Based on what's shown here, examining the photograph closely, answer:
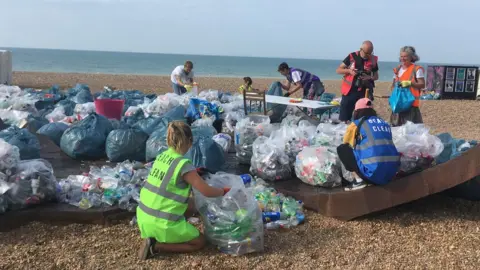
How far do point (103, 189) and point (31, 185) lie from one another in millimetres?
630

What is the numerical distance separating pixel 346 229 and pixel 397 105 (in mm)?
2412

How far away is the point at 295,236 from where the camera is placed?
13.6ft

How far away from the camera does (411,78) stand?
6.12 metres

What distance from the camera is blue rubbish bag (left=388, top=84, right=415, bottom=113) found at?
6105 millimetres

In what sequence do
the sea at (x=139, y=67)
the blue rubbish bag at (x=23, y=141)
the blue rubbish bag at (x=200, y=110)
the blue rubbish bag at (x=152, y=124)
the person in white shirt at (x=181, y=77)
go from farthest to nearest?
1. the sea at (x=139, y=67)
2. the person in white shirt at (x=181, y=77)
3. the blue rubbish bag at (x=200, y=110)
4. the blue rubbish bag at (x=152, y=124)
5. the blue rubbish bag at (x=23, y=141)

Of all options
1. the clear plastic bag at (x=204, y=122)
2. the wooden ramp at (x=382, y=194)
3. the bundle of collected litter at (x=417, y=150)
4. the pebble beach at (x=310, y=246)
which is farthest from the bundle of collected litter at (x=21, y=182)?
the bundle of collected litter at (x=417, y=150)

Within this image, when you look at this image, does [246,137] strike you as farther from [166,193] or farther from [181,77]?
[181,77]

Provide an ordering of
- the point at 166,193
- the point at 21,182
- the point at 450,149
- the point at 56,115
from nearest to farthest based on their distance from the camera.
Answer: the point at 166,193 → the point at 21,182 → the point at 450,149 → the point at 56,115

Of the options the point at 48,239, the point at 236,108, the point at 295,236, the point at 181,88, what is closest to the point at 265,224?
the point at 295,236

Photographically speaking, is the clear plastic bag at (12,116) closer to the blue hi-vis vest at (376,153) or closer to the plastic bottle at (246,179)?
the plastic bottle at (246,179)

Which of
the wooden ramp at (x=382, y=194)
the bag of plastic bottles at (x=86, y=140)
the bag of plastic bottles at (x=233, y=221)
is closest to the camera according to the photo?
the bag of plastic bottles at (x=233, y=221)

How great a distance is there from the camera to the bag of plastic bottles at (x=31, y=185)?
4.12m

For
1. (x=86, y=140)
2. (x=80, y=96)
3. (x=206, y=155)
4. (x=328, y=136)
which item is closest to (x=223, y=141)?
(x=206, y=155)

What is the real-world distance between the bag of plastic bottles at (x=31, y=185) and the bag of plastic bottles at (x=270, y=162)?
1.99 meters
